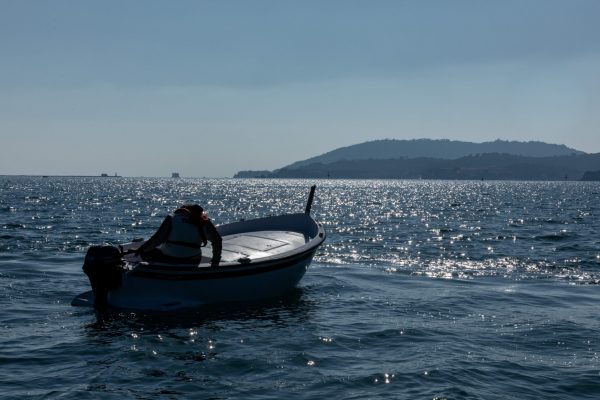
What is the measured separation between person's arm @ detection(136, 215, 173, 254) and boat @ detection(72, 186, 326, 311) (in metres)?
0.33

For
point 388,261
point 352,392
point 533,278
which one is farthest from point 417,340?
point 388,261

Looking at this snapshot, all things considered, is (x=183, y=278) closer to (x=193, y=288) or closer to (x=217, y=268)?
(x=193, y=288)

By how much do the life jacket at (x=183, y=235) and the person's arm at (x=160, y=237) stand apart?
0.08 m

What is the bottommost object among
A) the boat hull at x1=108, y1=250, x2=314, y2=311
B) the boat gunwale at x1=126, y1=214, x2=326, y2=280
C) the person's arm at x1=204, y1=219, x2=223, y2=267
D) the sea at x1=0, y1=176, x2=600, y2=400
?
the sea at x1=0, y1=176, x2=600, y2=400

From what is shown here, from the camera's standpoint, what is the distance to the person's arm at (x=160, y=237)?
1495 centimetres

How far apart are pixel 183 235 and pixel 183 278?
3.94 feet

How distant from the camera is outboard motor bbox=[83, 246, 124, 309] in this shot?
45.1 ft

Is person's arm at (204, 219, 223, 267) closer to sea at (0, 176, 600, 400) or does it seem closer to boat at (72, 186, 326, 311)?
boat at (72, 186, 326, 311)

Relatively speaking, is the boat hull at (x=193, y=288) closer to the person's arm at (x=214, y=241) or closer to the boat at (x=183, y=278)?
the boat at (x=183, y=278)

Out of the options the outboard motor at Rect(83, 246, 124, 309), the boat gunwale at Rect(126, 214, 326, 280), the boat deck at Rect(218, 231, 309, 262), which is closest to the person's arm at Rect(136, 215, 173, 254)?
the boat gunwale at Rect(126, 214, 326, 280)

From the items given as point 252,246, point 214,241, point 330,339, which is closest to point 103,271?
point 214,241

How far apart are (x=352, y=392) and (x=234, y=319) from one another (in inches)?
204

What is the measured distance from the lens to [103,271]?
13.7 m

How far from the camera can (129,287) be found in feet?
46.4
